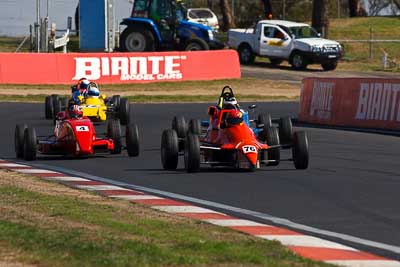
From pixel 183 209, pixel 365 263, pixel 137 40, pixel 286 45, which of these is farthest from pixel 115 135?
pixel 286 45

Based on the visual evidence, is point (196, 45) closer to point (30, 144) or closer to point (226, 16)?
point (226, 16)

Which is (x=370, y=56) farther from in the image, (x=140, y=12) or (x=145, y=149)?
(x=145, y=149)

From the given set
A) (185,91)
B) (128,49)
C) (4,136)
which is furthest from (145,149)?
(128,49)

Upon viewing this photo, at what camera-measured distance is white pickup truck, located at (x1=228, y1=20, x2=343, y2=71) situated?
47312 mm

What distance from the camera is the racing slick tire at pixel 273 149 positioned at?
16672 millimetres

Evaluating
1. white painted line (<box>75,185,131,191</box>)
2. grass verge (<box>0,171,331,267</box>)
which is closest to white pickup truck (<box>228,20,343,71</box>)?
white painted line (<box>75,185,131,191</box>)

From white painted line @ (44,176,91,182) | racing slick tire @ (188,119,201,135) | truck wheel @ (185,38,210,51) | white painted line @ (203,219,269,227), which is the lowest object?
white painted line @ (44,176,91,182)

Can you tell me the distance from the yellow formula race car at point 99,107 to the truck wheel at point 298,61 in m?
21.8

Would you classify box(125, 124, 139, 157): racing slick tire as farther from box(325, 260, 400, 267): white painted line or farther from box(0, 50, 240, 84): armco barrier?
box(0, 50, 240, 84): armco barrier

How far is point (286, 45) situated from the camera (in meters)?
48.2

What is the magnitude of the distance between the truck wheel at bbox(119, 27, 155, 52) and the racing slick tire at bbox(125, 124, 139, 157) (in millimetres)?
28862

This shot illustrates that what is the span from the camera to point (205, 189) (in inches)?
559

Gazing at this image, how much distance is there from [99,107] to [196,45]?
69.8ft

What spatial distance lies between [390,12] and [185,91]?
1823 inches
